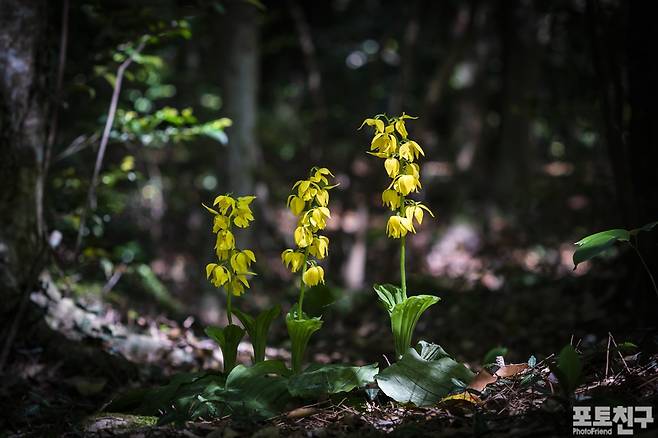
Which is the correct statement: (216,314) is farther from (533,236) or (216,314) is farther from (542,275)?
(533,236)

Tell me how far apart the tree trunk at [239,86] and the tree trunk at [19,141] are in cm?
325

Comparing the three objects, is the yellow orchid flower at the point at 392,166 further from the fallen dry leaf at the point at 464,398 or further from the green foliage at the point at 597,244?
the fallen dry leaf at the point at 464,398

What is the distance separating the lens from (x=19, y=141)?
3.59m

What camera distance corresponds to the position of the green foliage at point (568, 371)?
93.2 inches

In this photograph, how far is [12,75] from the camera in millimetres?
3545

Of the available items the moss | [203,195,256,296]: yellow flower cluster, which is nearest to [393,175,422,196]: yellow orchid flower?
[203,195,256,296]: yellow flower cluster

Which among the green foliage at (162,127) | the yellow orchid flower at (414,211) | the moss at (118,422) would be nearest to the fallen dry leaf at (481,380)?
the yellow orchid flower at (414,211)

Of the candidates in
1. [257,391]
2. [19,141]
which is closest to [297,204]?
[257,391]

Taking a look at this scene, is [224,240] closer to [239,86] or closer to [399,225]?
[399,225]

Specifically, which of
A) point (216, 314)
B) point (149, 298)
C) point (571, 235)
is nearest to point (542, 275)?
point (571, 235)

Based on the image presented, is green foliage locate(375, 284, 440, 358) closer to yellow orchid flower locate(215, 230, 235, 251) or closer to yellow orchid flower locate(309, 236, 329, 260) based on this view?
yellow orchid flower locate(309, 236, 329, 260)

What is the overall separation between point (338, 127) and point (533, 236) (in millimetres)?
4013

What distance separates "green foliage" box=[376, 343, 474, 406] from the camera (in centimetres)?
265

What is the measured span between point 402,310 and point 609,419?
905 millimetres
